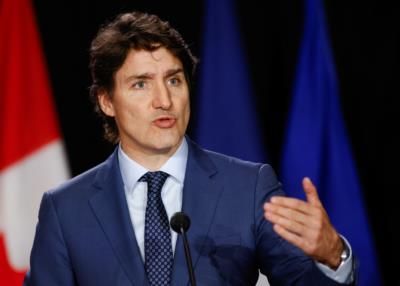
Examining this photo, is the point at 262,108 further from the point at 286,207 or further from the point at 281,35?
the point at 286,207

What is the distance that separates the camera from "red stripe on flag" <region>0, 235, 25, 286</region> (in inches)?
122

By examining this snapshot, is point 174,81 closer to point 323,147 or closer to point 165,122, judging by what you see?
point 165,122

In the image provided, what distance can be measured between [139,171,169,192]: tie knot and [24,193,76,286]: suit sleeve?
0.30 m

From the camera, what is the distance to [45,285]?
214 cm

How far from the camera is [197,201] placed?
2.15 meters

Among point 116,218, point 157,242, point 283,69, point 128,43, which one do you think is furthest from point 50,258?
point 283,69

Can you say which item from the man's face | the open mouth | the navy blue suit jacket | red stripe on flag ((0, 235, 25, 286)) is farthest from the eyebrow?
red stripe on flag ((0, 235, 25, 286))

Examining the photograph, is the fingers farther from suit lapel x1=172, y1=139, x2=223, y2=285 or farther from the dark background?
the dark background

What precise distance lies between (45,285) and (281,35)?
60.6 inches

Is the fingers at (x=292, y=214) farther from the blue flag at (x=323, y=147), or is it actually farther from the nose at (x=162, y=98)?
the blue flag at (x=323, y=147)

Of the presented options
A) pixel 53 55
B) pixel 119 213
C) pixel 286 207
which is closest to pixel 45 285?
pixel 119 213

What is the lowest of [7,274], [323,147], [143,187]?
[7,274]

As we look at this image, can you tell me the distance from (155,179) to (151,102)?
234 mm

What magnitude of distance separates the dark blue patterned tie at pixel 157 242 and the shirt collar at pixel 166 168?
74mm
